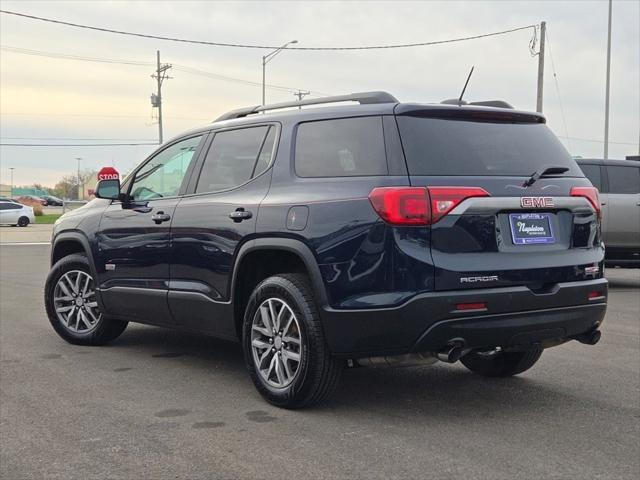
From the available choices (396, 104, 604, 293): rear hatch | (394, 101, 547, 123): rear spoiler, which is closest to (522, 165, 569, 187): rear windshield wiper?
(396, 104, 604, 293): rear hatch

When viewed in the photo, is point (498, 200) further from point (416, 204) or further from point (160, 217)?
point (160, 217)

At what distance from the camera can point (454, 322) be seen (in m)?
4.24

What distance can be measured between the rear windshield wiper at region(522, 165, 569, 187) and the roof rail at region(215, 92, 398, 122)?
3.04 feet

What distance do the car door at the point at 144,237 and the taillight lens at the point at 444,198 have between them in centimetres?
228

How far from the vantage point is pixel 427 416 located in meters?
4.66

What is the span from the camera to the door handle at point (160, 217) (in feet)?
19.0

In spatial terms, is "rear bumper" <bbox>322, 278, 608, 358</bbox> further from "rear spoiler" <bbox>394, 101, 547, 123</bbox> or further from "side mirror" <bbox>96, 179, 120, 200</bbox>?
"side mirror" <bbox>96, 179, 120, 200</bbox>

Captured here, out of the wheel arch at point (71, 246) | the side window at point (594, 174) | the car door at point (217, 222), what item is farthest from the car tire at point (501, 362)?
the side window at point (594, 174)

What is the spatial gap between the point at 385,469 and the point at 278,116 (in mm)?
2587

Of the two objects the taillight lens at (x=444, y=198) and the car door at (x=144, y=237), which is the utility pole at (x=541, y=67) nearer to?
the car door at (x=144, y=237)

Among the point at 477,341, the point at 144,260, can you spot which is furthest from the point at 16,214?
the point at 477,341

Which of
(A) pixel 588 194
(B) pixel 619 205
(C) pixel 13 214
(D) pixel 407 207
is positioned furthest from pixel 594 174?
(C) pixel 13 214

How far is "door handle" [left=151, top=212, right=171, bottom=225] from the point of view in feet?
19.0

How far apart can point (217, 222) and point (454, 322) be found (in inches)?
73.6
